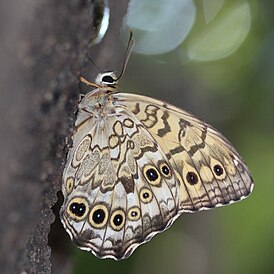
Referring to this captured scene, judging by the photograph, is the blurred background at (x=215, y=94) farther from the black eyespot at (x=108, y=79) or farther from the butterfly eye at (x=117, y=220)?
the black eyespot at (x=108, y=79)

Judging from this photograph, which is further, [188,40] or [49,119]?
[188,40]

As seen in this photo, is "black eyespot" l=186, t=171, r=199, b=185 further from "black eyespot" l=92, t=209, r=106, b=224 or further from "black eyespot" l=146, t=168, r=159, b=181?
"black eyespot" l=92, t=209, r=106, b=224

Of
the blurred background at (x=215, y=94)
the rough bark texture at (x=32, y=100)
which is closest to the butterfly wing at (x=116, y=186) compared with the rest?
the rough bark texture at (x=32, y=100)

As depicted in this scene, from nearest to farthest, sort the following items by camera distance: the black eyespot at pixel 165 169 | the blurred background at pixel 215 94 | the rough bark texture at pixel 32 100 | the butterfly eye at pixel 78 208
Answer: the rough bark texture at pixel 32 100
the butterfly eye at pixel 78 208
the black eyespot at pixel 165 169
the blurred background at pixel 215 94

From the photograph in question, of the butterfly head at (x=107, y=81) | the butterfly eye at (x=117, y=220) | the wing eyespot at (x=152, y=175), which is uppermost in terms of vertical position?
the butterfly head at (x=107, y=81)

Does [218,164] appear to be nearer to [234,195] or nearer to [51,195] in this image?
[234,195]

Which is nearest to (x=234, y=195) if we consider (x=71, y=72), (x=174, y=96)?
(x=71, y=72)

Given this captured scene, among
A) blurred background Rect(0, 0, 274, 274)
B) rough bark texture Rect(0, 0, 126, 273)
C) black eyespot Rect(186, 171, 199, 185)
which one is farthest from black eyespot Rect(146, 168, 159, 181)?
rough bark texture Rect(0, 0, 126, 273)
